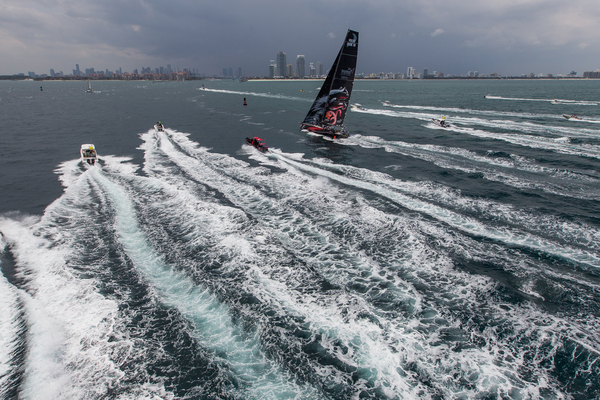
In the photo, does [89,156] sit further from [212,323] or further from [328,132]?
[328,132]

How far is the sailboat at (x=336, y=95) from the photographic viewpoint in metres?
39.4

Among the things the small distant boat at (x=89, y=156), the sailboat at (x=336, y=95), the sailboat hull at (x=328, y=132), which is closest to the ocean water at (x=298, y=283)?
the small distant boat at (x=89, y=156)

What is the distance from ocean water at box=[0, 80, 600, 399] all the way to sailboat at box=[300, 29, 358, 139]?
17.8 m

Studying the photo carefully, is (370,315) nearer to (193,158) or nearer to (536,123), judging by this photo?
(193,158)

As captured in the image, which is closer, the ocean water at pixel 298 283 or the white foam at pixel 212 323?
the white foam at pixel 212 323

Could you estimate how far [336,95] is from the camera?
138 feet

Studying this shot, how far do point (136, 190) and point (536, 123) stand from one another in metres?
63.0

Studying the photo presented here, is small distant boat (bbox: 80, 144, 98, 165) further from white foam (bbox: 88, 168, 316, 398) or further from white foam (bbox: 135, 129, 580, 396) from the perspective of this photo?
white foam (bbox: 135, 129, 580, 396)

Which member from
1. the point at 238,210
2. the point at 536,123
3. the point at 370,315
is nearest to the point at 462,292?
the point at 370,315

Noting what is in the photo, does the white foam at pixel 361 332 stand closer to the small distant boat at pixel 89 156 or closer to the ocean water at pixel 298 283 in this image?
the ocean water at pixel 298 283

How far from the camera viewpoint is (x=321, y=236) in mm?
16344

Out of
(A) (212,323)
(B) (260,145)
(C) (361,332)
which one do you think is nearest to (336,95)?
(B) (260,145)

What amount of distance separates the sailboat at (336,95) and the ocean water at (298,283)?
1785cm

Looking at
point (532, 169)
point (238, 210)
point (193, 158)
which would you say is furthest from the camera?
point (193, 158)
